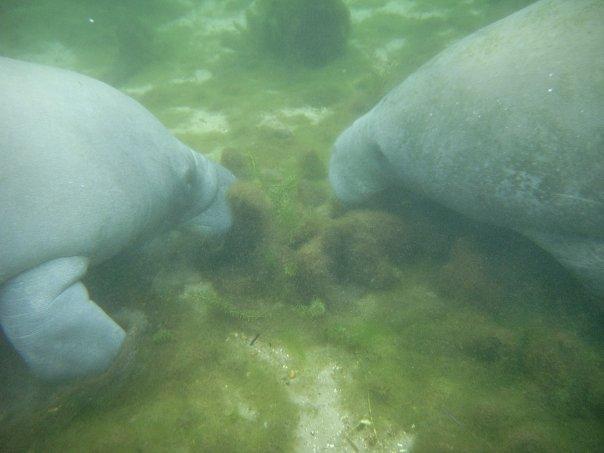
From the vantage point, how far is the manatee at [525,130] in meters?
2.72

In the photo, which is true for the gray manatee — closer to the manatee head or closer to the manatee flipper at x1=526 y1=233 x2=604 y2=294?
the manatee head

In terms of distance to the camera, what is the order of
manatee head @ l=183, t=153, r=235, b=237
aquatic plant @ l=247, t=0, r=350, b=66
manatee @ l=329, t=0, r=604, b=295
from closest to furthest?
manatee @ l=329, t=0, r=604, b=295, manatee head @ l=183, t=153, r=235, b=237, aquatic plant @ l=247, t=0, r=350, b=66

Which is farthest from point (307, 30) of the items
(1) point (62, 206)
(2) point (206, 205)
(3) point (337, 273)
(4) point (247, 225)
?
(1) point (62, 206)

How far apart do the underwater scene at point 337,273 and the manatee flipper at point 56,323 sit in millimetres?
15

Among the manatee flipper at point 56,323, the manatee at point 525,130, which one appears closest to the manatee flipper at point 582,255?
the manatee at point 525,130

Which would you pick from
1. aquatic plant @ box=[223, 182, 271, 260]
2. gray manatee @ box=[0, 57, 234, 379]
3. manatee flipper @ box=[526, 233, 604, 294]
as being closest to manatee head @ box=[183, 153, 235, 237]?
aquatic plant @ box=[223, 182, 271, 260]

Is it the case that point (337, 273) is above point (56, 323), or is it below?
below

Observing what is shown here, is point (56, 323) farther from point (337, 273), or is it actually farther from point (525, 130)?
point (525, 130)

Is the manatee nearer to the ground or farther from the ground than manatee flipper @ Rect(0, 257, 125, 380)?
farther from the ground

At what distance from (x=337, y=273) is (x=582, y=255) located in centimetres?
225

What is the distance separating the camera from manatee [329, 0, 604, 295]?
2.72 metres

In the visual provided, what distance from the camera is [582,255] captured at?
2.98 metres

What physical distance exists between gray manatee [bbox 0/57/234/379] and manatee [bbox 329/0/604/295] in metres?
2.91

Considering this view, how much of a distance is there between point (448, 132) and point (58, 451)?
4.14 m
